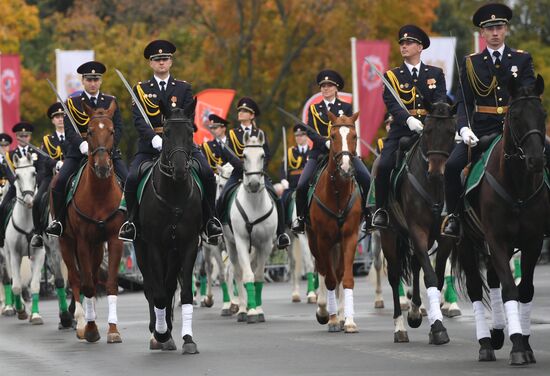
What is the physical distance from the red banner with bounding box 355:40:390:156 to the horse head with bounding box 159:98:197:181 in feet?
87.5

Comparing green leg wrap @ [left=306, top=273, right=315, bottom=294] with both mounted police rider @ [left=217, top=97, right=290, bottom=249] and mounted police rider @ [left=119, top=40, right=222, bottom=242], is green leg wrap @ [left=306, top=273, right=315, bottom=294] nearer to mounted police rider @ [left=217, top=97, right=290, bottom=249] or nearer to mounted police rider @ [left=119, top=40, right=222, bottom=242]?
mounted police rider @ [left=217, top=97, right=290, bottom=249]

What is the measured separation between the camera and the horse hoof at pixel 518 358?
1370cm

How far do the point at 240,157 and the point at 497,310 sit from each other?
1006cm

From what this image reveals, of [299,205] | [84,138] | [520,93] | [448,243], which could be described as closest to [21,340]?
[84,138]

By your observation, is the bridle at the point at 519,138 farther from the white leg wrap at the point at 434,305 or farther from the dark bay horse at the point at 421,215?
the white leg wrap at the point at 434,305

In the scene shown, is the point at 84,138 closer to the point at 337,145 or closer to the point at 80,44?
the point at 337,145

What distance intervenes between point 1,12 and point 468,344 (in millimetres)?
44219

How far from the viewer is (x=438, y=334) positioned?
16.3 meters

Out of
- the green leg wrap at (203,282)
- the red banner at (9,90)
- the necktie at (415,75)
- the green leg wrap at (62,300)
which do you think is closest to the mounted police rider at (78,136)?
the green leg wrap at (62,300)

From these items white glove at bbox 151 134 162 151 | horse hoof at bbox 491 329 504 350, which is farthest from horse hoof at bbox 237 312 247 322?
horse hoof at bbox 491 329 504 350

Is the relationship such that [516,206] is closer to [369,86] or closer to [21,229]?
[21,229]

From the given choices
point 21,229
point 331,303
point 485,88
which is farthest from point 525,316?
point 21,229

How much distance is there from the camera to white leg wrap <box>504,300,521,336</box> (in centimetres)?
1371

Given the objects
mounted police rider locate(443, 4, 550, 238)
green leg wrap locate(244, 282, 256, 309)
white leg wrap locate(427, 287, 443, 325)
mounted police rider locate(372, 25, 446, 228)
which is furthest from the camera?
green leg wrap locate(244, 282, 256, 309)
